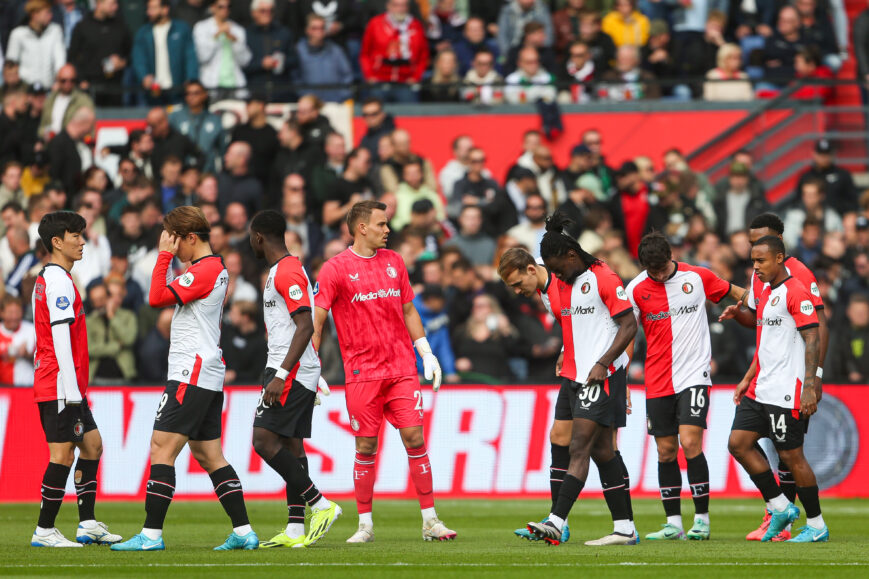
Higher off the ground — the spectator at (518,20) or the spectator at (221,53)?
the spectator at (518,20)

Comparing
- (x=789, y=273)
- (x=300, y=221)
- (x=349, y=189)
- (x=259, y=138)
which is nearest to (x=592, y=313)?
(x=789, y=273)

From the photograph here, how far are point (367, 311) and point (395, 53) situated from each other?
12197 millimetres

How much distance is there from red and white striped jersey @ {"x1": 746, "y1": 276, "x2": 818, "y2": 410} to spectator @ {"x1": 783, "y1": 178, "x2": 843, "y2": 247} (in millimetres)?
9059

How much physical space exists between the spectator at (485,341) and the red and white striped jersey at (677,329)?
20.2ft

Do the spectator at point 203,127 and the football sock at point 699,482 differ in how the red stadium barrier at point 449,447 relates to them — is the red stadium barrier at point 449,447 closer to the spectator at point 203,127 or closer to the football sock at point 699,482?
the spectator at point 203,127

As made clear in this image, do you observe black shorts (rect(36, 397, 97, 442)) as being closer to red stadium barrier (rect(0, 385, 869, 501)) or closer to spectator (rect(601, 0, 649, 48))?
red stadium barrier (rect(0, 385, 869, 501))

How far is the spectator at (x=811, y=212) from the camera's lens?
20.4 m

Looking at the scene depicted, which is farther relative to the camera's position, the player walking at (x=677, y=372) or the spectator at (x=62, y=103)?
the spectator at (x=62, y=103)

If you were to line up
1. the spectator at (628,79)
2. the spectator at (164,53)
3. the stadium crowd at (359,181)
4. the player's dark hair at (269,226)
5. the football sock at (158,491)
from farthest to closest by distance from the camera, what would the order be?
the spectator at (628,79) < the spectator at (164,53) < the stadium crowd at (359,181) < the player's dark hair at (269,226) < the football sock at (158,491)

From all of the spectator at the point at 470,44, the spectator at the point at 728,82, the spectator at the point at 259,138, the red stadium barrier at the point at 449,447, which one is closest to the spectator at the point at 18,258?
the red stadium barrier at the point at 449,447

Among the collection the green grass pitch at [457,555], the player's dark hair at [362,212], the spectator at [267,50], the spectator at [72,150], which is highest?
the spectator at [267,50]

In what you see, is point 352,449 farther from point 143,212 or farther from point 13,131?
point 13,131

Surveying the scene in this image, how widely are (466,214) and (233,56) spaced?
531cm

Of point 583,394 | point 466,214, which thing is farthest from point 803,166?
point 583,394
